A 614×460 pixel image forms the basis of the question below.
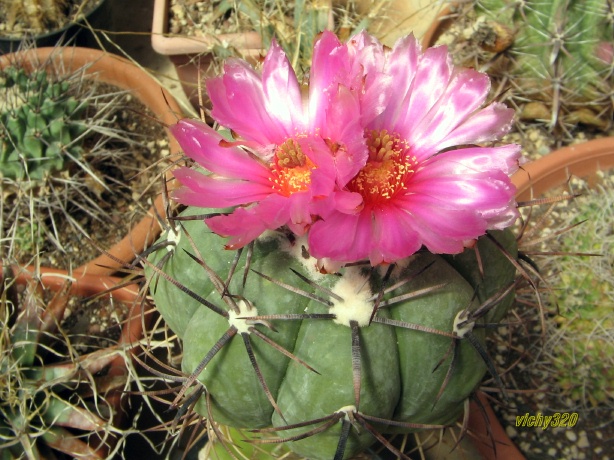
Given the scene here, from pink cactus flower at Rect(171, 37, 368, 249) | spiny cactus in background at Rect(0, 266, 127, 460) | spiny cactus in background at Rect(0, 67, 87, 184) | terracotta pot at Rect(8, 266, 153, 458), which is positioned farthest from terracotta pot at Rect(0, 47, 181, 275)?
pink cactus flower at Rect(171, 37, 368, 249)

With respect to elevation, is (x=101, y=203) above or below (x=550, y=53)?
below

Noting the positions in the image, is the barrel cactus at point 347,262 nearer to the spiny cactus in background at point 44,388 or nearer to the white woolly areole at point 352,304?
the white woolly areole at point 352,304

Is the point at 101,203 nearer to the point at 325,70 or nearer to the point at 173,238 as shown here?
the point at 173,238

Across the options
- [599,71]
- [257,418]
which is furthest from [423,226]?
[599,71]

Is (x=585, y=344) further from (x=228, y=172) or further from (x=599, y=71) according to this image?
(x=228, y=172)

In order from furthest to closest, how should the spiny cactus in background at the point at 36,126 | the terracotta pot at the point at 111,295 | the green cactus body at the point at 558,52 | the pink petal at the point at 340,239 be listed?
1. the green cactus body at the point at 558,52
2. the spiny cactus in background at the point at 36,126
3. the terracotta pot at the point at 111,295
4. the pink petal at the point at 340,239

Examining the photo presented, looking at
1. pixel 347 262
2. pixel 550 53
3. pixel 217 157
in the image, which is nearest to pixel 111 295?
pixel 217 157

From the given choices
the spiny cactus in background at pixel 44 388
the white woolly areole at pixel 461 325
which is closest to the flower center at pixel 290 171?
the white woolly areole at pixel 461 325
